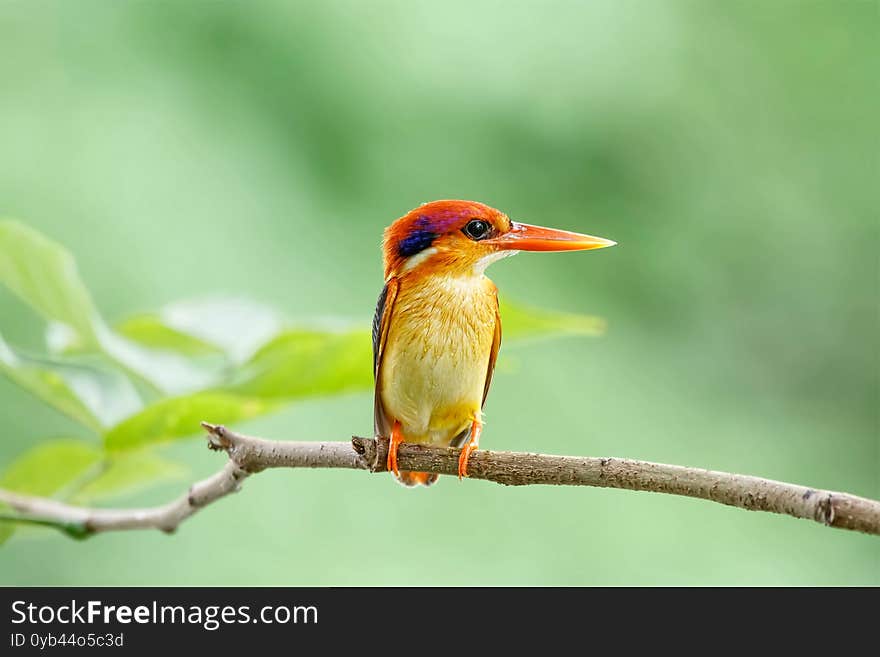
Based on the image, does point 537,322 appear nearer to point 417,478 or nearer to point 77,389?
point 417,478

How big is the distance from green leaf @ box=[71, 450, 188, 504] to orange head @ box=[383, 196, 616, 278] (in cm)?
29

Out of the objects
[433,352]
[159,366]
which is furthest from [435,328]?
[159,366]

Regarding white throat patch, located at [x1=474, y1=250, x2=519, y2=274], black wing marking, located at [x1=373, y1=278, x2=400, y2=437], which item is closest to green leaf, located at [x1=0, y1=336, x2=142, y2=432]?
black wing marking, located at [x1=373, y1=278, x2=400, y2=437]

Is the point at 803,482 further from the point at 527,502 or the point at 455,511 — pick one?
the point at 455,511

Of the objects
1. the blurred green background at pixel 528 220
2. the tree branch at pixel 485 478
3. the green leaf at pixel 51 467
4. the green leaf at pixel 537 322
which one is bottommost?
the tree branch at pixel 485 478

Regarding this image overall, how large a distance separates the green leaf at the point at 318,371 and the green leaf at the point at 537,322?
13 cm

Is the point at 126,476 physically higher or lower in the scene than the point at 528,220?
lower

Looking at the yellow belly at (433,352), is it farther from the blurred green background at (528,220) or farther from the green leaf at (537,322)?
the blurred green background at (528,220)

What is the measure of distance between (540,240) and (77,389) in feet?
1.27

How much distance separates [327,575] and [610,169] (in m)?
1.33

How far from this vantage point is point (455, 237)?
0.88 m

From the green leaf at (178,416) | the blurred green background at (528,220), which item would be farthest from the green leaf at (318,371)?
the blurred green background at (528,220)

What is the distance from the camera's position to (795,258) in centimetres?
282

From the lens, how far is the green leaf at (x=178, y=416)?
75 cm
